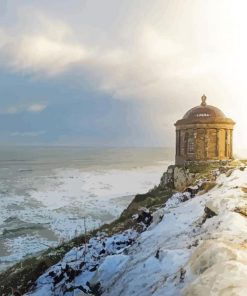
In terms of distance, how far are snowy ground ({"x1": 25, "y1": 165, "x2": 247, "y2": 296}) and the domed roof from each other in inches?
643

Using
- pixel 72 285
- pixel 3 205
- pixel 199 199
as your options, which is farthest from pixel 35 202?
pixel 72 285

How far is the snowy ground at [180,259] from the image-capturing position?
19.6ft

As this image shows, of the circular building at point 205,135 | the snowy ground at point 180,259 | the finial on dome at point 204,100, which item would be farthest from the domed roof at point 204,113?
the snowy ground at point 180,259

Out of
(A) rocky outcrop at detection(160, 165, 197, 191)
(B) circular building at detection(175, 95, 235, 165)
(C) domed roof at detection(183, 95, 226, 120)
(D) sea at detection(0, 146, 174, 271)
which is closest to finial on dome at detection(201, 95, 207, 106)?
(C) domed roof at detection(183, 95, 226, 120)

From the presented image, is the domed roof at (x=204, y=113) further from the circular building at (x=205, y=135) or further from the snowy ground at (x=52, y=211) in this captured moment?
the snowy ground at (x=52, y=211)

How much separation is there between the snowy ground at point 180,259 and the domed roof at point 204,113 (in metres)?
16.3

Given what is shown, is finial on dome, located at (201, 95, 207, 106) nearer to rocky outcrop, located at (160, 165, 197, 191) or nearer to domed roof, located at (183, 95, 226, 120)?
domed roof, located at (183, 95, 226, 120)

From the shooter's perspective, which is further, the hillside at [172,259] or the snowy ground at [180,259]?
the hillside at [172,259]

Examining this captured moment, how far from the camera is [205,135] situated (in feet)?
95.0

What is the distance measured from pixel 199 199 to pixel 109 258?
212 inches

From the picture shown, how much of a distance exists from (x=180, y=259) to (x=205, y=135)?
22.3m

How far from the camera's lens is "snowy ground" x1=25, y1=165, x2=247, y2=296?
5.96m

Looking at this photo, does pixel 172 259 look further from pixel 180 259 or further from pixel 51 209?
pixel 51 209

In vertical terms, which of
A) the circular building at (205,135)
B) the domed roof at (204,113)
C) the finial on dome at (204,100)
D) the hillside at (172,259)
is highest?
the finial on dome at (204,100)
